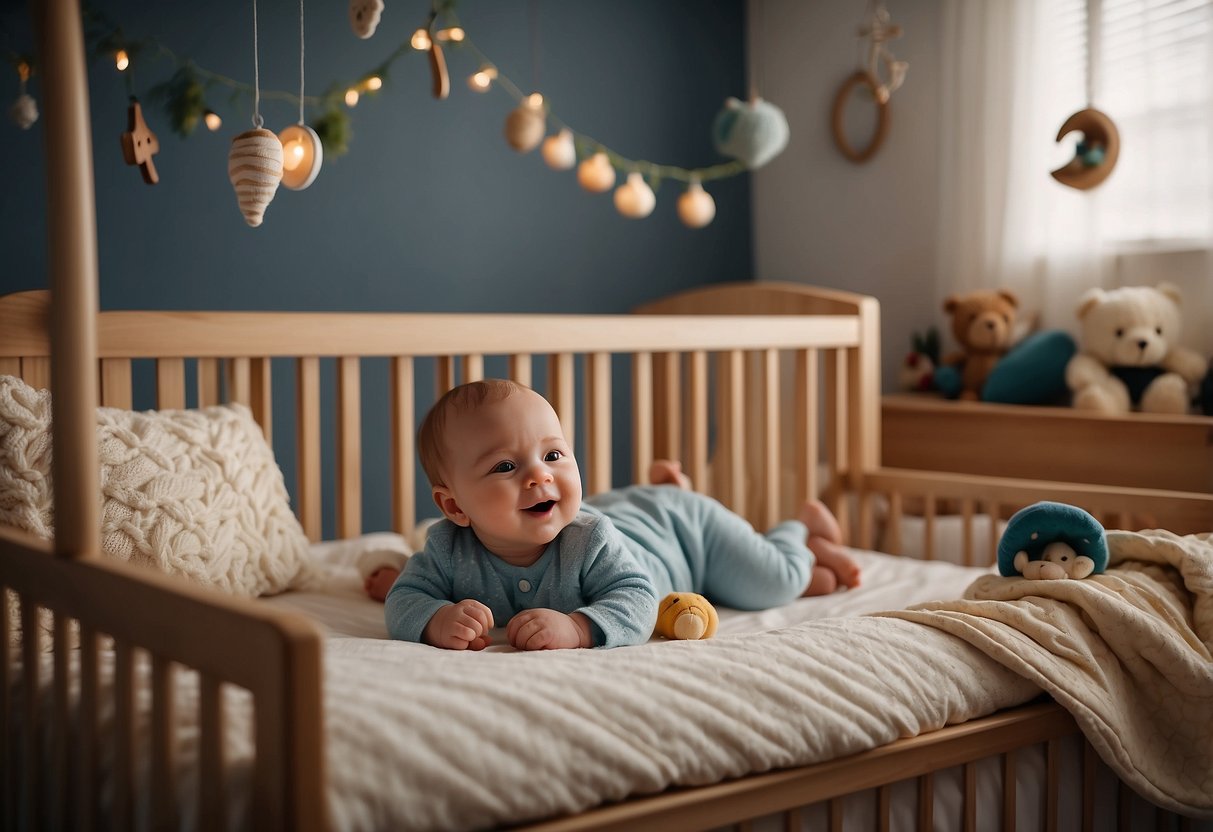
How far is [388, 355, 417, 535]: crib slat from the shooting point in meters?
1.74

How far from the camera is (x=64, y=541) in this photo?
96 cm

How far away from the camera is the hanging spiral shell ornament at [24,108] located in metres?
2.00


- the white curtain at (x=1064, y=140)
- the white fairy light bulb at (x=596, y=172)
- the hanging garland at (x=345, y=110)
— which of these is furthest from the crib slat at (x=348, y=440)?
the white curtain at (x=1064, y=140)

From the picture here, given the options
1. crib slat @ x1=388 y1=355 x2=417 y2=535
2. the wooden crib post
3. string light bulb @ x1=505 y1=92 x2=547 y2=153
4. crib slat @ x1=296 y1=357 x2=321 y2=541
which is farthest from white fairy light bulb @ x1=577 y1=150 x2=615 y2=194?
the wooden crib post

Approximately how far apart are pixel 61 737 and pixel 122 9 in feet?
5.45

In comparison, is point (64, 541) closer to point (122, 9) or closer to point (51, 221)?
point (51, 221)

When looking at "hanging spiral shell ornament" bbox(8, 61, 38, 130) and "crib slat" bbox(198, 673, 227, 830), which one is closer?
"crib slat" bbox(198, 673, 227, 830)

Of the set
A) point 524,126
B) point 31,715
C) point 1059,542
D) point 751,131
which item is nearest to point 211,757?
point 31,715

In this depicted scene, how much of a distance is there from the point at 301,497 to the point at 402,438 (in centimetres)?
18

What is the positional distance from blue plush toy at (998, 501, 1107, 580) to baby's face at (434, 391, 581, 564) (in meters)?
0.57

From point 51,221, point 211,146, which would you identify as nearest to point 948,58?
point 211,146

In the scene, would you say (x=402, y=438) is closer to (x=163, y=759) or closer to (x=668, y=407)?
(x=668, y=407)

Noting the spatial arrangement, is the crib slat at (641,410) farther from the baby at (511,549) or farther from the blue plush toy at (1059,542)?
the blue plush toy at (1059,542)

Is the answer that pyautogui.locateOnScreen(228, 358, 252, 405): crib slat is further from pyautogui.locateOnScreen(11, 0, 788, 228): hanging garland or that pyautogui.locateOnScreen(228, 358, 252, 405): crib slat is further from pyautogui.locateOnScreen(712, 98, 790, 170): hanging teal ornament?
pyautogui.locateOnScreen(712, 98, 790, 170): hanging teal ornament
